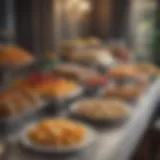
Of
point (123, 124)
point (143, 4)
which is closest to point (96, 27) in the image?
point (143, 4)

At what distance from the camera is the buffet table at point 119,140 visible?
803 millimetres

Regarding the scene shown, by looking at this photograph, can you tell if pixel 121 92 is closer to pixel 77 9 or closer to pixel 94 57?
pixel 94 57

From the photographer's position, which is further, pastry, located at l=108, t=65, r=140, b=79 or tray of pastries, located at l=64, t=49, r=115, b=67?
pastry, located at l=108, t=65, r=140, b=79

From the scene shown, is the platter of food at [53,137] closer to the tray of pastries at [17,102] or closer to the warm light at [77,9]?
the tray of pastries at [17,102]

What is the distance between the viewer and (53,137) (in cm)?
83

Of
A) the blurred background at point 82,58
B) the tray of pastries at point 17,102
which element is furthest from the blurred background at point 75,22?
the tray of pastries at point 17,102

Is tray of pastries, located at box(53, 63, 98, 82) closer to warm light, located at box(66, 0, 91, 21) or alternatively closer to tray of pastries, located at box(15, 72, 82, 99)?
tray of pastries, located at box(15, 72, 82, 99)

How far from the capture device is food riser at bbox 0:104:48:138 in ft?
2.47

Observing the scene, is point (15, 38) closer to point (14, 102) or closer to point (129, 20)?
point (14, 102)

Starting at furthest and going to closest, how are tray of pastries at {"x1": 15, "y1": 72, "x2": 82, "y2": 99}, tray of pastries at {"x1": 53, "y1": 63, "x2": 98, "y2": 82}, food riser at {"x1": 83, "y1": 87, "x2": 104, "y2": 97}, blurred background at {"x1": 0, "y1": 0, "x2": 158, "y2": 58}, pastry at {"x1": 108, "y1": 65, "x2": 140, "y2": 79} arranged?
pastry at {"x1": 108, "y1": 65, "x2": 140, "y2": 79} → food riser at {"x1": 83, "y1": 87, "x2": 104, "y2": 97} → tray of pastries at {"x1": 53, "y1": 63, "x2": 98, "y2": 82} → tray of pastries at {"x1": 15, "y1": 72, "x2": 82, "y2": 99} → blurred background at {"x1": 0, "y1": 0, "x2": 158, "y2": 58}

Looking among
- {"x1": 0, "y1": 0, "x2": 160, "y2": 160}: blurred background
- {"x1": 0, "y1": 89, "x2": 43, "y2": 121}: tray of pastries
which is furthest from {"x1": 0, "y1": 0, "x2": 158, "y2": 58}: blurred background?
{"x1": 0, "y1": 89, "x2": 43, "y2": 121}: tray of pastries

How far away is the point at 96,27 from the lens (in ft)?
3.60

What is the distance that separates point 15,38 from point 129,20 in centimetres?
52

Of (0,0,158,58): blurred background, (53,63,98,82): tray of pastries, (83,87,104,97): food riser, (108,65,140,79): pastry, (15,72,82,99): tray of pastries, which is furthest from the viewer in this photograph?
(108,65,140,79): pastry
